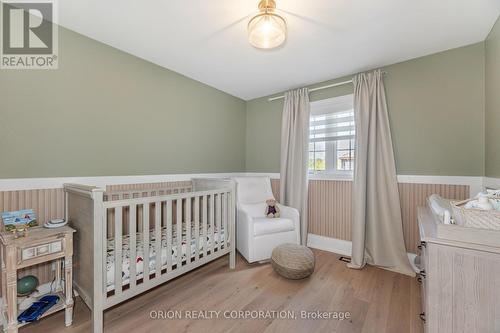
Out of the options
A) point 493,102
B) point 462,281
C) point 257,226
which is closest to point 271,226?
point 257,226

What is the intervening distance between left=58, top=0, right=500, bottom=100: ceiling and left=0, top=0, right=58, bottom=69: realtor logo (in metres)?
0.13

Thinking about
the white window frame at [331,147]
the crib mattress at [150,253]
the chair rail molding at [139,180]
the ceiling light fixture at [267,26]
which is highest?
the ceiling light fixture at [267,26]

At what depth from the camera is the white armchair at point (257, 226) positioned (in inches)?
91.1

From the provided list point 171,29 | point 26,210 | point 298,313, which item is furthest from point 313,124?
point 26,210

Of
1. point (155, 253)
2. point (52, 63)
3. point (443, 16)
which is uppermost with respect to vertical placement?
point (443, 16)

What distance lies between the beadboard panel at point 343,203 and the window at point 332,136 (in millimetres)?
230

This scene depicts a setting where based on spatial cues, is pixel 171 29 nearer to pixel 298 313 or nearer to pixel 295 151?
pixel 295 151

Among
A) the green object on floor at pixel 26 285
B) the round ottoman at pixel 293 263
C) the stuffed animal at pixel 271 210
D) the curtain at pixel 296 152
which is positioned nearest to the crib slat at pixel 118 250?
the green object on floor at pixel 26 285

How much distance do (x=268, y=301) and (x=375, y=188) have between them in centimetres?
166

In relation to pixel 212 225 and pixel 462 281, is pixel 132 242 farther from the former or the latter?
pixel 462 281

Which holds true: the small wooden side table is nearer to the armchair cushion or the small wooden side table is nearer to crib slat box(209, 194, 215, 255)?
crib slat box(209, 194, 215, 255)

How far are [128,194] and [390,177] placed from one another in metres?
2.79

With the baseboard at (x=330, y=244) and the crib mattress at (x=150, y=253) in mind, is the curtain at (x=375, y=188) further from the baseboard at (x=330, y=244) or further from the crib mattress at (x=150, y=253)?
the crib mattress at (x=150, y=253)

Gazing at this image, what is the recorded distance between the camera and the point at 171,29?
1.79 m
